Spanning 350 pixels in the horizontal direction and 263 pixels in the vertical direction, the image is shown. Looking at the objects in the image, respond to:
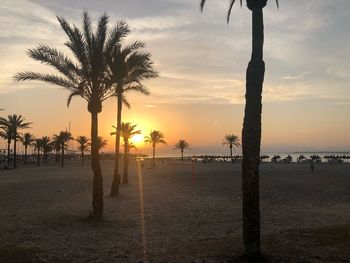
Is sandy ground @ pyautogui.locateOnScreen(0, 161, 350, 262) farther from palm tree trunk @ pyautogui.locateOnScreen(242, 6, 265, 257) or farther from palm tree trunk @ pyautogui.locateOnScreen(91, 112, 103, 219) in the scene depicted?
palm tree trunk @ pyautogui.locateOnScreen(242, 6, 265, 257)

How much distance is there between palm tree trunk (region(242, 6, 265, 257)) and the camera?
10297 millimetres

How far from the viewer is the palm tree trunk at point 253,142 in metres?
10.3

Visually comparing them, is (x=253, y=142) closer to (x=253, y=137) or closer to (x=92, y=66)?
(x=253, y=137)

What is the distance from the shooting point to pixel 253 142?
1046cm

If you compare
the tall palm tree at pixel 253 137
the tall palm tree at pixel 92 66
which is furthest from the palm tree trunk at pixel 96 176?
the tall palm tree at pixel 253 137

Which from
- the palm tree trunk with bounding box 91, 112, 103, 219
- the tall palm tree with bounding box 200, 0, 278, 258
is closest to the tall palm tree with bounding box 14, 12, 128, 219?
the palm tree trunk with bounding box 91, 112, 103, 219

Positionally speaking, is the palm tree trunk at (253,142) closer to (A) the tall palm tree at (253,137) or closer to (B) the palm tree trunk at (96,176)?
(A) the tall palm tree at (253,137)

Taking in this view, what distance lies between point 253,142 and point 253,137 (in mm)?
126

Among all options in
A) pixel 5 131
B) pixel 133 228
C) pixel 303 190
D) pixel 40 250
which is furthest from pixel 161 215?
pixel 5 131

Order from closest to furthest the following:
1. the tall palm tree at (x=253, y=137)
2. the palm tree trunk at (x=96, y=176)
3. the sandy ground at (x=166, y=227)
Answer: the tall palm tree at (x=253, y=137)
the sandy ground at (x=166, y=227)
the palm tree trunk at (x=96, y=176)

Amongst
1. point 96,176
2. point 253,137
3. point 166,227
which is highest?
point 253,137

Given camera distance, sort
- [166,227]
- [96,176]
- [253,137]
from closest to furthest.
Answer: [253,137]
[166,227]
[96,176]

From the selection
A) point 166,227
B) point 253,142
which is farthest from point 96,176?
point 253,142

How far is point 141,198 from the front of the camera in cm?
2448
